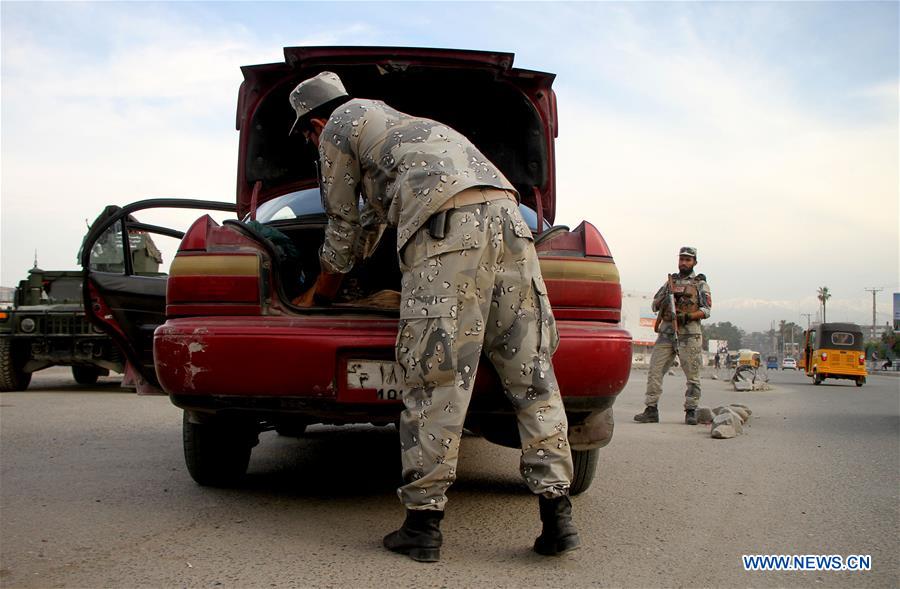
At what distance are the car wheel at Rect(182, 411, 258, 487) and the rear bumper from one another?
0.59m

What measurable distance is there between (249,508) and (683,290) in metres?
6.26

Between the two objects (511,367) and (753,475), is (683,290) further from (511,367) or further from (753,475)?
(511,367)

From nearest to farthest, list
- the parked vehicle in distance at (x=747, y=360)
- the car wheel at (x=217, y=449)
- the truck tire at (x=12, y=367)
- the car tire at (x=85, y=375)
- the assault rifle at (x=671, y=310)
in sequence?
the car wheel at (x=217, y=449)
the assault rifle at (x=671, y=310)
the truck tire at (x=12, y=367)
the car tire at (x=85, y=375)
the parked vehicle in distance at (x=747, y=360)

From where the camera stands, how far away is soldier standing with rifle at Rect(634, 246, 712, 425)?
8.40 metres

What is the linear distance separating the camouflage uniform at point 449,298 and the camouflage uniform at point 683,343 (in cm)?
574

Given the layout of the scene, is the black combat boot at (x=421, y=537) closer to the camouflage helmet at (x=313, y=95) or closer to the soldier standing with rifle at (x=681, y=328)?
the camouflage helmet at (x=313, y=95)

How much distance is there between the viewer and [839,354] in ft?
84.2

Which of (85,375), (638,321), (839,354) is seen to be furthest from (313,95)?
(638,321)

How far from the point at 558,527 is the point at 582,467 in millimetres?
1093

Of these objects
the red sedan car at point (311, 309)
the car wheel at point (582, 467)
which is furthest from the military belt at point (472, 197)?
the car wheel at point (582, 467)

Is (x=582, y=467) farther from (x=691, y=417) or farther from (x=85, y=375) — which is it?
(x=85, y=375)

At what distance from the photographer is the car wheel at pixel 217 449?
381cm

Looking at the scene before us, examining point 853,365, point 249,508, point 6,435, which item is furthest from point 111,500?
point 853,365

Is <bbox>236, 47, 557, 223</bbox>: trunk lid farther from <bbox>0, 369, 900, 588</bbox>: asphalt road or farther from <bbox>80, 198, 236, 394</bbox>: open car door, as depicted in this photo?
<bbox>0, 369, 900, 588</bbox>: asphalt road
